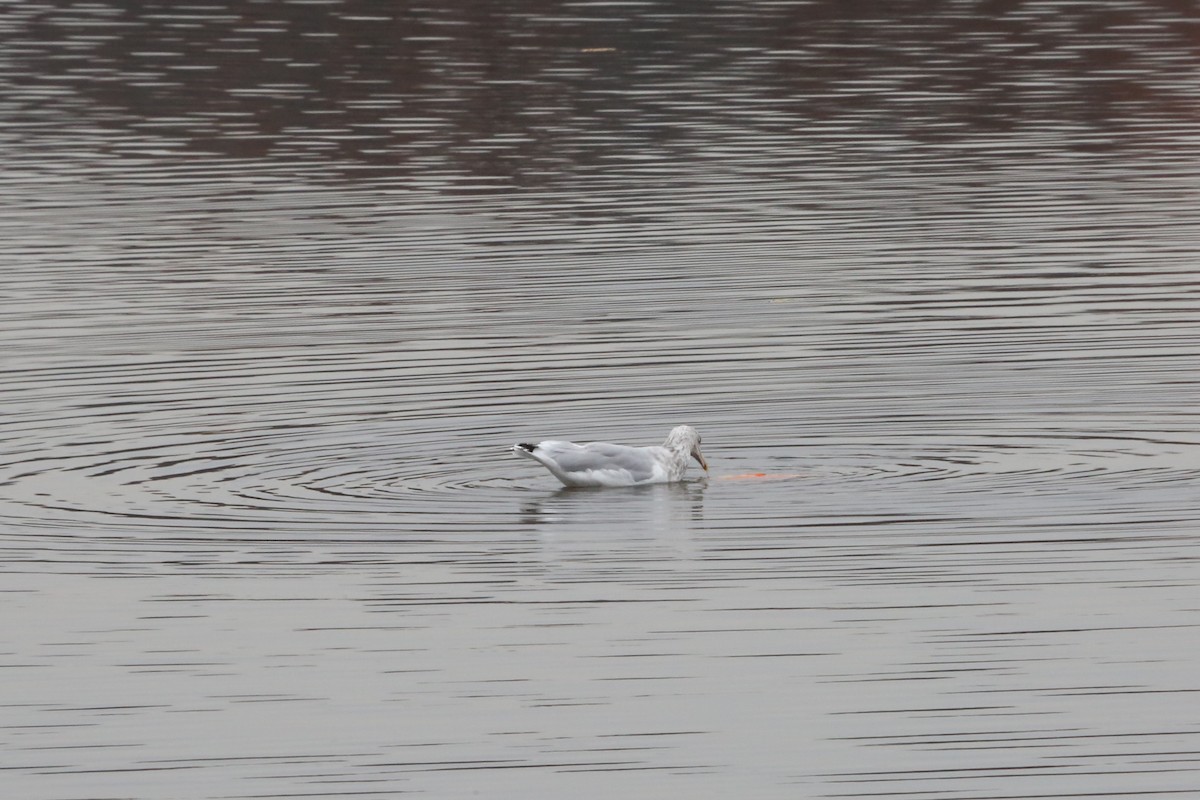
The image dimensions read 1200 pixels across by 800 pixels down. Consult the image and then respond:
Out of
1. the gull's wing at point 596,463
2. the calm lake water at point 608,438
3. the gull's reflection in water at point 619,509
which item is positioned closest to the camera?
the calm lake water at point 608,438

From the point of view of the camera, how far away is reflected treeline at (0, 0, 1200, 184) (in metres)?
39.8

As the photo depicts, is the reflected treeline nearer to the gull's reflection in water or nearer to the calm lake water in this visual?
the calm lake water

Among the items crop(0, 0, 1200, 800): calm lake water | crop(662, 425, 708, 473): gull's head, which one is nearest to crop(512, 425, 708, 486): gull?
crop(662, 425, 708, 473): gull's head

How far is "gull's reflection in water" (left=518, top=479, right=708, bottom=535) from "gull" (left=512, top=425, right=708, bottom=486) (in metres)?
0.08

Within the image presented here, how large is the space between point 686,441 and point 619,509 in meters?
0.85

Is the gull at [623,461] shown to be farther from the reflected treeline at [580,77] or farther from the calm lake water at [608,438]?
the reflected treeline at [580,77]

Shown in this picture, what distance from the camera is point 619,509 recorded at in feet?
57.9

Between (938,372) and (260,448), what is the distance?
614 cm

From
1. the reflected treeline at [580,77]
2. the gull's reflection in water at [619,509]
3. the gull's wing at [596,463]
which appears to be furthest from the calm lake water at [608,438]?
the reflected treeline at [580,77]

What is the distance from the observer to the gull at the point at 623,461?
1777cm

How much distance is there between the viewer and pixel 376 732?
1238 centimetres

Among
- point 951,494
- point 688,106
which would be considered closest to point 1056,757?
point 951,494

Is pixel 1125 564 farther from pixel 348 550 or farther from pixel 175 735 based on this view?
pixel 175 735

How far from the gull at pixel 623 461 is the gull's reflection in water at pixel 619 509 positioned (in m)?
0.08
